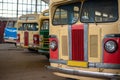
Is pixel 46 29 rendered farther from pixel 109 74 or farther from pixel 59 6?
pixel 109 74

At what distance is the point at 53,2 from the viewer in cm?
855

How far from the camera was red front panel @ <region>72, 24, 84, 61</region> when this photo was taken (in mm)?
7637

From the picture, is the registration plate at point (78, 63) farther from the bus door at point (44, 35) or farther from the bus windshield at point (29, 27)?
the bus windshield at point (29, 27)

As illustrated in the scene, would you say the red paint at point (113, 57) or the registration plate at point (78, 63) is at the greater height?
the red paint at point (113, 57)

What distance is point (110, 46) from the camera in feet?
23.3

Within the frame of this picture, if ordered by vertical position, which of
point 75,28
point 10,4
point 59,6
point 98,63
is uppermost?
point 10,4

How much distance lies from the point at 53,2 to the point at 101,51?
7.00ft

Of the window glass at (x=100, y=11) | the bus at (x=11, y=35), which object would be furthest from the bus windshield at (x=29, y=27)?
the window glass at (x=100, y=11)

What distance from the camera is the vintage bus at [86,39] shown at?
709 centimetres

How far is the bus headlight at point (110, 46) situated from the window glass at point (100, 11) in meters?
0.53

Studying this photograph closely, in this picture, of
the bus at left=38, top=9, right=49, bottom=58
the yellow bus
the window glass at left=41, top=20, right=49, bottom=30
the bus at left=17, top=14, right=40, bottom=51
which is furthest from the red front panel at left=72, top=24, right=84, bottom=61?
the bus at left=17, top=14, right=40, bottom=51

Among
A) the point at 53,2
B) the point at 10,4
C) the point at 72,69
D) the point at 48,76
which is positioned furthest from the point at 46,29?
the point at 10,4

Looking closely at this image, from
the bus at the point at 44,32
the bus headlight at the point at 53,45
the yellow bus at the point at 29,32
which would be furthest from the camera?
the yellow bus at the point at 29,32

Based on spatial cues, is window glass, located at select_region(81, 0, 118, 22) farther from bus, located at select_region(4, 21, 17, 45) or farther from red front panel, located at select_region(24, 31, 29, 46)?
bus, located at select_region(4, 21, 17, 45)
